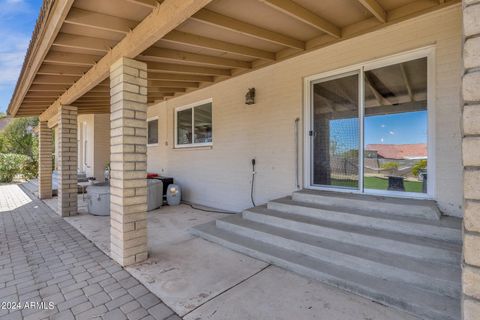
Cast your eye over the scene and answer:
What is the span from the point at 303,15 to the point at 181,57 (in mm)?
1785

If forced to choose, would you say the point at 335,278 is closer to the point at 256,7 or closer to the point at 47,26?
the point at 256,7

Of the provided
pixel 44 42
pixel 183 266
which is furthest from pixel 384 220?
pixel 44 42

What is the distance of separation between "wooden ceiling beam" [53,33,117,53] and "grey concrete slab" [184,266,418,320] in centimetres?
322

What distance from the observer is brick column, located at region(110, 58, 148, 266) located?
3.11m

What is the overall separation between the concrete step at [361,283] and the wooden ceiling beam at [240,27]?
271cm

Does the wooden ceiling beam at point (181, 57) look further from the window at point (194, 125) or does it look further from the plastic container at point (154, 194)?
the plastic container at point (154, 194)

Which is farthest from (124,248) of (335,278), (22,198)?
(22,198)

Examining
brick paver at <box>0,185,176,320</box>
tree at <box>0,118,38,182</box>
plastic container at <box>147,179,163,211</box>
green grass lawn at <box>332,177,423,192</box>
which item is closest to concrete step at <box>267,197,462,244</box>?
green grass lawn at <box>332,177,423,192</box>

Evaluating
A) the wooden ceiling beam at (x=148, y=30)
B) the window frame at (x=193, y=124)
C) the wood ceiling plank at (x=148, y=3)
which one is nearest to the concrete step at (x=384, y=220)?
the wooden ceiling beam at (x=148, y=30)

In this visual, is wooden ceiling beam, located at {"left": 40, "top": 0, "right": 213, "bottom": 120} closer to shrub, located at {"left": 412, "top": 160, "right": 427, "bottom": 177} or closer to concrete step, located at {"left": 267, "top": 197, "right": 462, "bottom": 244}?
concrete step, located at {"left": 267, "top": 197, "right": 462, "bottom": 244}

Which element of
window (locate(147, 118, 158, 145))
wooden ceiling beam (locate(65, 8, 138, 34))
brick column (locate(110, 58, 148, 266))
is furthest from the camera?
window (locate(147, 118, 158, 145))

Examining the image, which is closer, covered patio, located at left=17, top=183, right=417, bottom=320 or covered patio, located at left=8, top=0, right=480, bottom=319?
covered patio, located at left=17, top=183, right=417, bottom=320

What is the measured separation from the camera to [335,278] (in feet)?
8.29

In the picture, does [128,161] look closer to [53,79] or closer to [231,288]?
[231,288]
